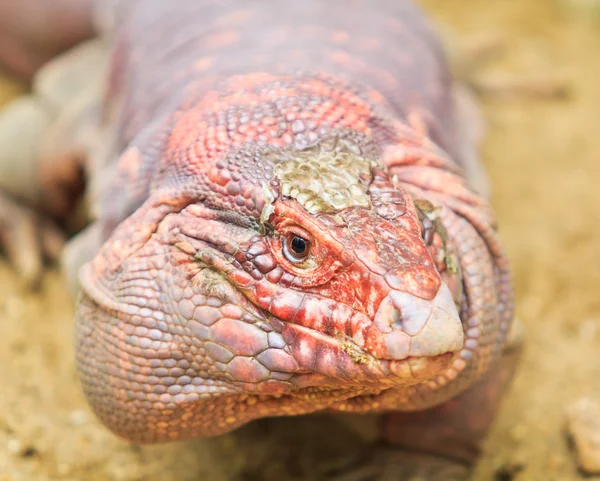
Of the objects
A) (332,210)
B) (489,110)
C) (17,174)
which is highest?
(332,210)

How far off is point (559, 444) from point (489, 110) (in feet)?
8.33

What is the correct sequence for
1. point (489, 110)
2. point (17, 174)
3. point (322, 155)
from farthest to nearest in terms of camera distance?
point (489, 110), point (17, 174), point (322, 155)

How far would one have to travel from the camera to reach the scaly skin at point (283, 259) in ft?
6.17

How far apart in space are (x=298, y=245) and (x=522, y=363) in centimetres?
178

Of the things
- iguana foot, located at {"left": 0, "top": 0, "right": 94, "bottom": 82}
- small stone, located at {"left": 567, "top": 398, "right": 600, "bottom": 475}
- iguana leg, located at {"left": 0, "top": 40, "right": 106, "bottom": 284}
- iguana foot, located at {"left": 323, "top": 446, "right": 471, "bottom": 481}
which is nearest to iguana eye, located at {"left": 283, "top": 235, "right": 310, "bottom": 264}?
iguana foot, located at {"left": 323, "top": 446, "right": 471, "bottom": 481}

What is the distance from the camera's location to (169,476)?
287 centimetres

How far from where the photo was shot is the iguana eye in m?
1.93

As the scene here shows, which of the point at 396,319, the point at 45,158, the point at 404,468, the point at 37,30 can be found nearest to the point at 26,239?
the point at 45,158

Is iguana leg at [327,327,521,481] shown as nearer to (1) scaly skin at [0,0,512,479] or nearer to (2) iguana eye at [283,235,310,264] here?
(1) scaly skin at [0,0,512,479]

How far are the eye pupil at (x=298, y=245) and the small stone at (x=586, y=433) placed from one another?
1.41m

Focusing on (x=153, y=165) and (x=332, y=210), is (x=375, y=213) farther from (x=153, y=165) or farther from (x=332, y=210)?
(x=153, y=165)

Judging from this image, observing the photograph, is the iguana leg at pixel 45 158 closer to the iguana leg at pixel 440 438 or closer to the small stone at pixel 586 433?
the iguana leg at pixel 440 438

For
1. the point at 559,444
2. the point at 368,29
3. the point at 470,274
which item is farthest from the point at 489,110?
the point at 470,274

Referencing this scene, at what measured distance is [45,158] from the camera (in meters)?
3.82
